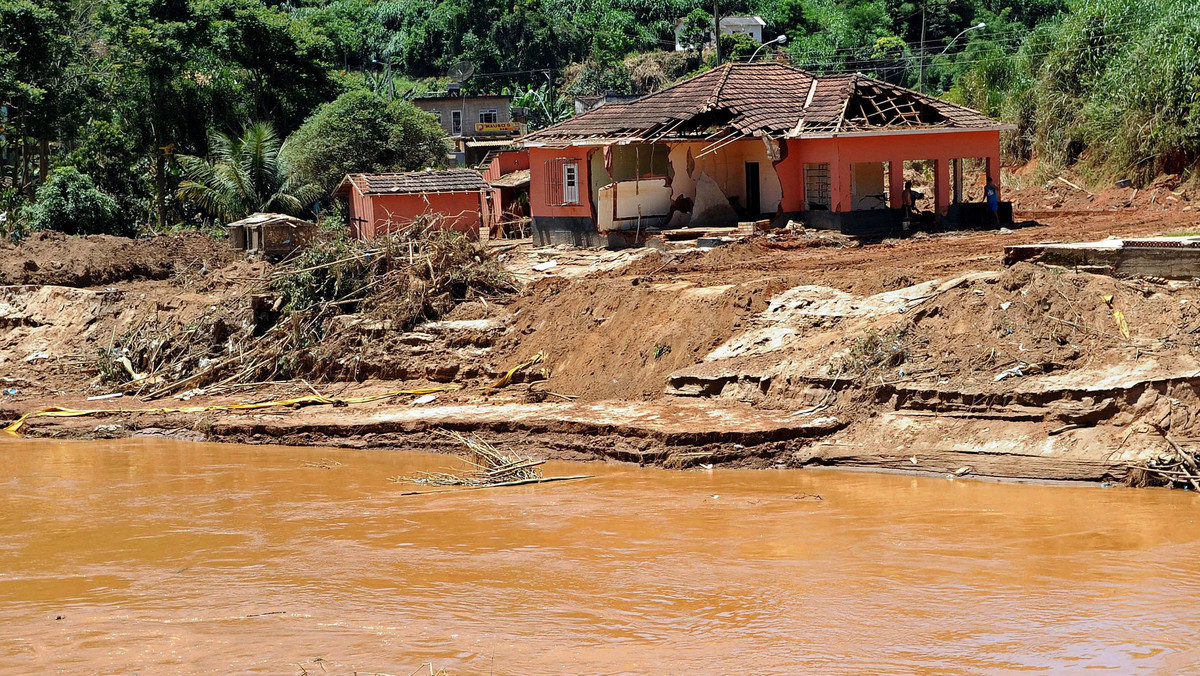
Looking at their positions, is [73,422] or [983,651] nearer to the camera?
[983,651]

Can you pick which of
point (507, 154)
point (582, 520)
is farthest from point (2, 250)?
point (582, 520)

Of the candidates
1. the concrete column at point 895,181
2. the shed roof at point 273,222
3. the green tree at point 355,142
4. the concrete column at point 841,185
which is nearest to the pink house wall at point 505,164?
the green tree at point 355,142

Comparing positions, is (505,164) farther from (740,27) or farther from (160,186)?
(740,27)

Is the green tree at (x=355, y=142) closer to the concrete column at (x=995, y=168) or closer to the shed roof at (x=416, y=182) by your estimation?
the shed roof at (x=416, y=182)

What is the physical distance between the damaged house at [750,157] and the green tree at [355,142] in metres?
9.80

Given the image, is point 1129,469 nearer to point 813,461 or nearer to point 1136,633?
point 813,461

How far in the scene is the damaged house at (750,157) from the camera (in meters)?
25.9

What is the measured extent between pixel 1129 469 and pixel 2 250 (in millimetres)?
24429

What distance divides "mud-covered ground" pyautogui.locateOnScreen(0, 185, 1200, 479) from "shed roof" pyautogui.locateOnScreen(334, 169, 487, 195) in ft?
23.9

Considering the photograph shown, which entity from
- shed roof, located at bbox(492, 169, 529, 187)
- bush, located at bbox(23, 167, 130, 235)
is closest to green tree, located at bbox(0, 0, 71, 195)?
bush, located at bbox(23, 167, 130, 235)

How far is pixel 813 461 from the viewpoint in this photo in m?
14.4

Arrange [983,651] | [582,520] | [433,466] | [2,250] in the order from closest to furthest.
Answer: [983,651]
[582,520]
[433,466]
[2,250]

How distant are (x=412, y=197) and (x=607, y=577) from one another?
21768 millimetres

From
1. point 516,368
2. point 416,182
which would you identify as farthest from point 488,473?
point 416,182
